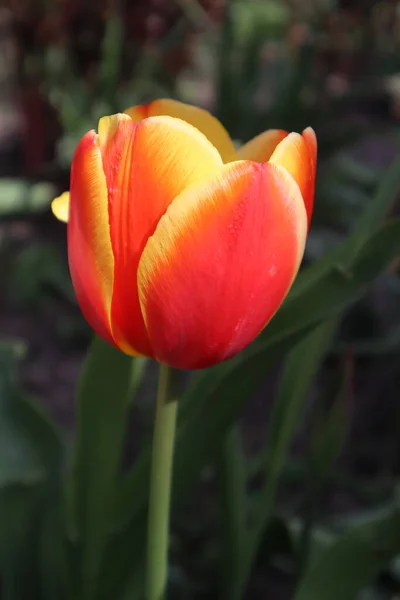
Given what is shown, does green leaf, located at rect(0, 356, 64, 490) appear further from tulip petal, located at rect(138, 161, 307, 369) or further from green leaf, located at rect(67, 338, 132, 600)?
tulip petal, located at rect(138, 161, 307, 369)

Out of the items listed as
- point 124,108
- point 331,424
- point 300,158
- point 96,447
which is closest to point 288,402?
point 331,424

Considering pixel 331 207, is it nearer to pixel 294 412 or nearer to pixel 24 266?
pixel 24 266

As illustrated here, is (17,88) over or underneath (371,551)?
underneath

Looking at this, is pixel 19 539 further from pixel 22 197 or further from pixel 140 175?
pixel 22 197

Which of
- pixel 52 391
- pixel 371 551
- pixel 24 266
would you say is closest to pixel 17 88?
pixel 24 266

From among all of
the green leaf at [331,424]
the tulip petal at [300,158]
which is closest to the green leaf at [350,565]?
the green leaf at [331,424]

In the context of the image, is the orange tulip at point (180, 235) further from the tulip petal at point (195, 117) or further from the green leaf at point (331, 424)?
the green leaf at point (331, 424)
